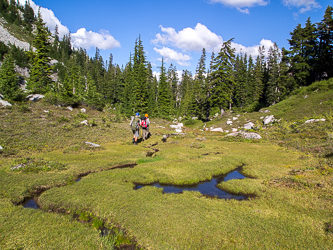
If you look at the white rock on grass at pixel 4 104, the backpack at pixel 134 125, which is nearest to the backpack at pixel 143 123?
the backpack at pixel 134 125

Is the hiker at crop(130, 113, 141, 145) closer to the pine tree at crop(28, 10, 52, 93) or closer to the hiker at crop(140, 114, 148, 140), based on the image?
the hiker at crop(140, 114, 148, 140)

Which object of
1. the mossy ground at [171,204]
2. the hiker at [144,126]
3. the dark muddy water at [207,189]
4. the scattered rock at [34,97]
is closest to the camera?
the mossy ground at [171,204]

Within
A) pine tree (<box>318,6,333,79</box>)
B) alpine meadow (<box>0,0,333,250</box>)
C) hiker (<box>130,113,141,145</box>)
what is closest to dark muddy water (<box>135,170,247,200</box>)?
alpine meadow (<box>0,0,333,250</box>)

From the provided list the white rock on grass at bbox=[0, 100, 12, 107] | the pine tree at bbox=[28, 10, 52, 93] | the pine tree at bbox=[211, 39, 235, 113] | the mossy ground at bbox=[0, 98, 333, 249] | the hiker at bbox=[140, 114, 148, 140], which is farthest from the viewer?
the pine tree at bbox=[211, 39, 235, 113]

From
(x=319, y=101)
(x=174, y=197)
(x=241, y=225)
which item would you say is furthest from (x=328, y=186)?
(x=319, y=101)

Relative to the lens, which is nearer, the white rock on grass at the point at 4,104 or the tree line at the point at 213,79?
the white rock on grass at the point at 4,104

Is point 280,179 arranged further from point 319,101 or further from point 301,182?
point 319,101

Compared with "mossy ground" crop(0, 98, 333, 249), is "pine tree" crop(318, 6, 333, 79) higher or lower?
higher

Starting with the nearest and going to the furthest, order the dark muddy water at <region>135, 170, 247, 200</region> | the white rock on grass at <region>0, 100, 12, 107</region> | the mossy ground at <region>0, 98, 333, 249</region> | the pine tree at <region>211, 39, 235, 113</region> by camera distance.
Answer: the mossy ground at <region>0, 98, 333, 249</region>, the dark muddy water at <region>135, 170, 247, 200</region>, the white rock on grass at <region>0, 100, 12, 107</region>, the pine tree at <region>211, 39, 235, 113</region>

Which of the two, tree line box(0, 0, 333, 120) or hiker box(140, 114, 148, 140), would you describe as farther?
tree line box(0, 0, 333, 120)

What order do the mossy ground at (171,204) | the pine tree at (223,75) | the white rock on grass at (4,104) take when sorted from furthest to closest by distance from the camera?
the pine tree at (223,75) < the white rock on grass at (4,104) < the mossy ground at (171,204)

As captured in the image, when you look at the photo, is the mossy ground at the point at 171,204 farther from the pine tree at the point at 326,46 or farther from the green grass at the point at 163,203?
the pine tree at the point at 326,46

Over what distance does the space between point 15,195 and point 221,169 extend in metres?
10.4

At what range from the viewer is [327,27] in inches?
1590
